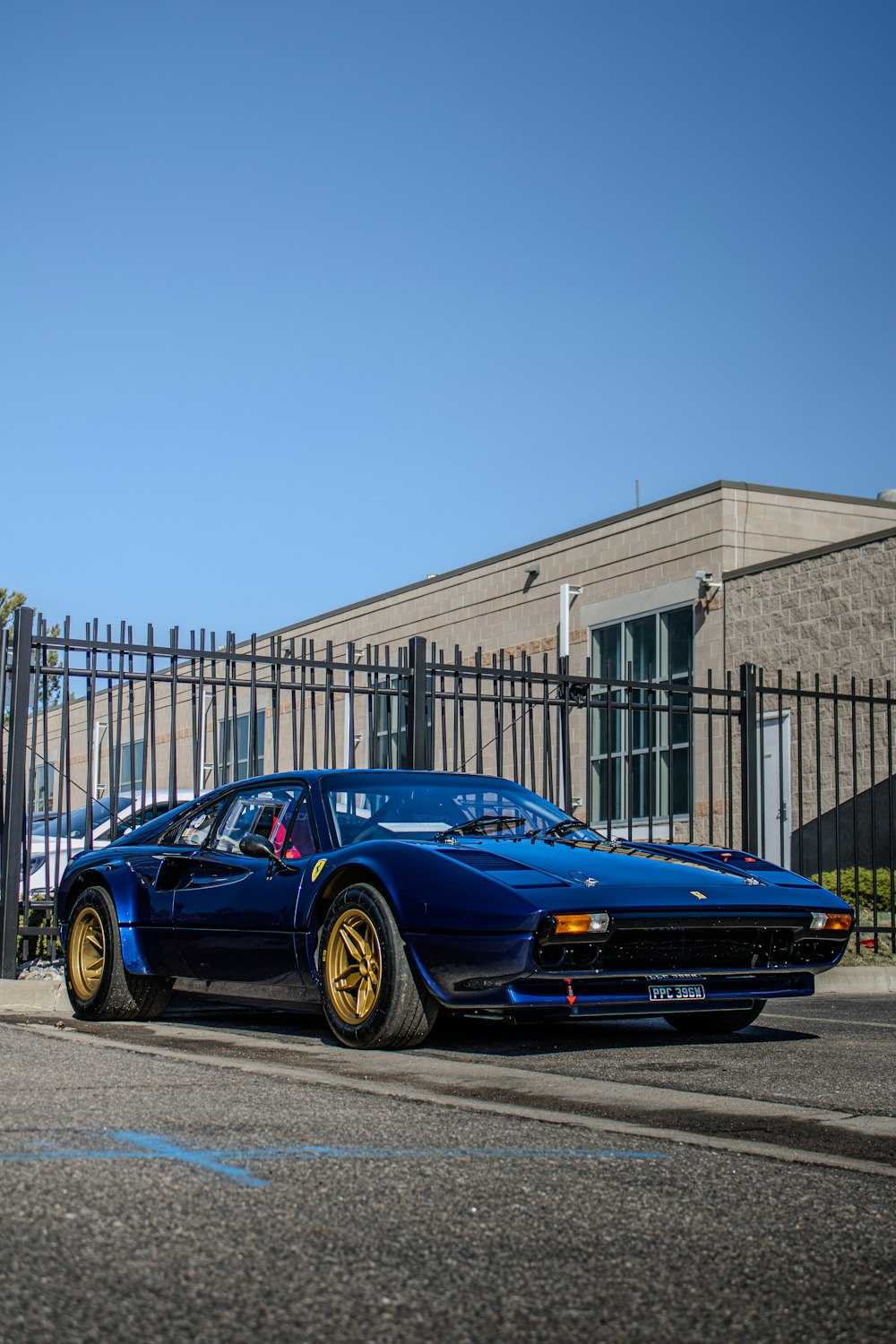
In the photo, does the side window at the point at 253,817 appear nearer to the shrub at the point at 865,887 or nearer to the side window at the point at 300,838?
the side window at the point at 300,838

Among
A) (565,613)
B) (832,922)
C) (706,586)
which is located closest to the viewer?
(832,922)

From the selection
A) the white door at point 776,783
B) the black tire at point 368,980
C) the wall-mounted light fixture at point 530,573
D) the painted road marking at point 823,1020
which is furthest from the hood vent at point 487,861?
the wall-mounted light fixture at point 530,573

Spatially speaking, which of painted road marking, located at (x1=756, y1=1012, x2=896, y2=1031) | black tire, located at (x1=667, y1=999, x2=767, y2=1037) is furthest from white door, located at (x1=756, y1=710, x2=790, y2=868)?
black tire, located at (x1=667, y1=999, x2=767, y2=1037)

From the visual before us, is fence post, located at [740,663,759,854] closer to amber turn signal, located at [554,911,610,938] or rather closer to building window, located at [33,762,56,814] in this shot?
building window, located at [33,762,56,814]

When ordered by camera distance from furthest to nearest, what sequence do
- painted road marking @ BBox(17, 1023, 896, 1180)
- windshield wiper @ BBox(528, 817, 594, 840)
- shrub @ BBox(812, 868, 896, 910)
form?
1. shrub @ BBox(812, 868, 896, 910)
2. windshield wiper @ BBox(528, 817, 594, 840)
3. painted road marking @ BBox(17, 1023, 896, 1180)

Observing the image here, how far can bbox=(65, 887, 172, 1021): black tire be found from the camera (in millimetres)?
7754

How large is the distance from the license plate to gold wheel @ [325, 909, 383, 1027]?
1.13m

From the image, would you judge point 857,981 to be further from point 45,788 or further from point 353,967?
point 45,788

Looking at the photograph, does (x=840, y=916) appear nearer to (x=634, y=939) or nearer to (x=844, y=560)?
(x=634, y=939)

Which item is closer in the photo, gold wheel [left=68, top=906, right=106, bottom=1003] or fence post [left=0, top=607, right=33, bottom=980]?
gold wheel [left=68, top=906, right=106, bottom=1003]

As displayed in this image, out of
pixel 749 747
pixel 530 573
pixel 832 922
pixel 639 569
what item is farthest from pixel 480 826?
pixel 530 573

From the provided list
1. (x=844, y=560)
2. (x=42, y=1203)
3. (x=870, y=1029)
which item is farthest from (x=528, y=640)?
(x=42, y=1203)

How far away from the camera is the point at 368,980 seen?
6.34 meters

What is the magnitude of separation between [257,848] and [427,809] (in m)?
0.86
